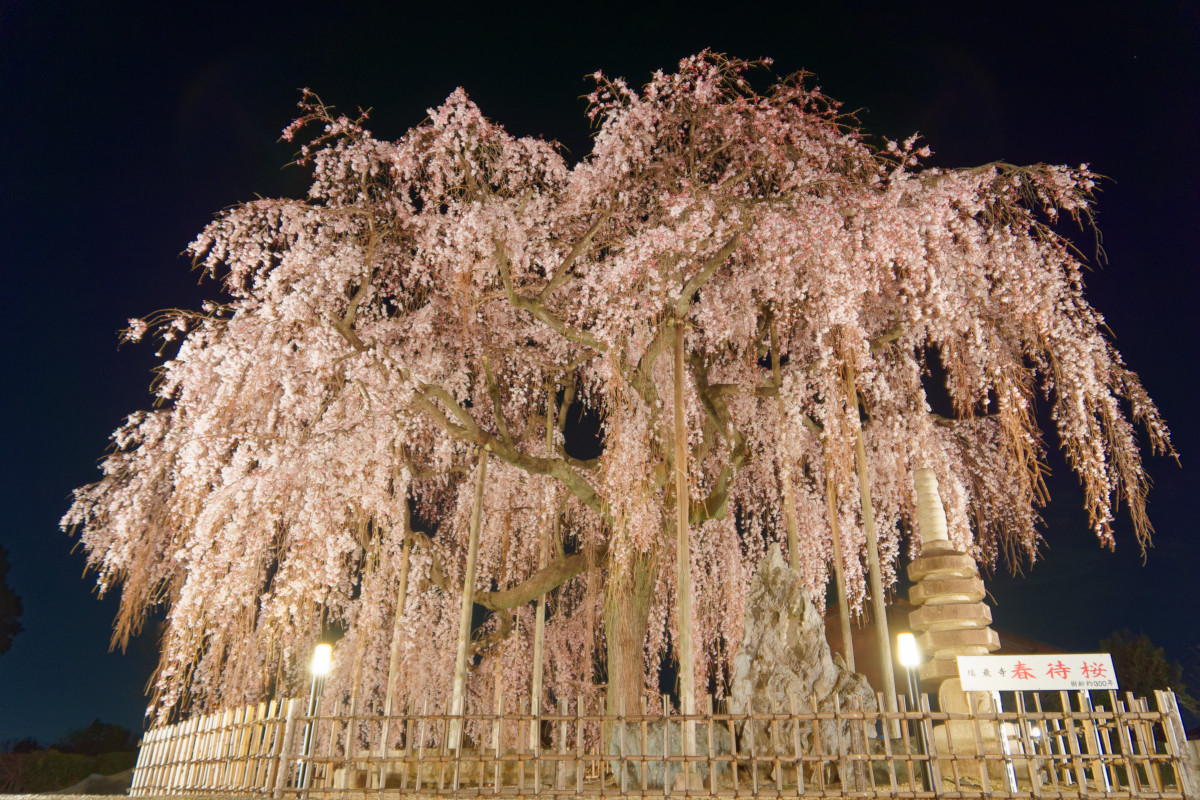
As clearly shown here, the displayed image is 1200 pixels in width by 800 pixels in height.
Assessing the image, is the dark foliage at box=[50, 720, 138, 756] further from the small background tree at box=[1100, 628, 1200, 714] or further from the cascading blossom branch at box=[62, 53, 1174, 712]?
the small background tree at box=[1100, 628, 1200, 714]

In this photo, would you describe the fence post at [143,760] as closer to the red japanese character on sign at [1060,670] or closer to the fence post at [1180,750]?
the red japanese character on sign at [1060,670]

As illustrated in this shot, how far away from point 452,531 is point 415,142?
25.8 ft

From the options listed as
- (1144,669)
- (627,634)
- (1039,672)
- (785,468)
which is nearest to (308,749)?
(627,634)

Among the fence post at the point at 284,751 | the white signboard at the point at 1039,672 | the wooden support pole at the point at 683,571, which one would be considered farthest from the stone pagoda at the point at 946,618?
the fence post at the point at 284,751

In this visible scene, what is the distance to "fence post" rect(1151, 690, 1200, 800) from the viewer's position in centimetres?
549

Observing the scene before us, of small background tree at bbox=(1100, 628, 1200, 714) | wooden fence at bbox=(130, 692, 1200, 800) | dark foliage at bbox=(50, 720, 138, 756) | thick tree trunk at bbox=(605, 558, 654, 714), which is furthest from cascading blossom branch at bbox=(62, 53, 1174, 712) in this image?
dark foliage at bbox=(50, 720, 138, 756)

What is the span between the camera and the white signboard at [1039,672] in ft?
19.0

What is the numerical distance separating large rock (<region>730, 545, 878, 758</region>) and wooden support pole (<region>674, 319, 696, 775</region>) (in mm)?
681

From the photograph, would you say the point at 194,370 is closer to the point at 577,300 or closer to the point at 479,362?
the point at 479,362

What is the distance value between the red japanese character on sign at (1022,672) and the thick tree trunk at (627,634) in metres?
4.70

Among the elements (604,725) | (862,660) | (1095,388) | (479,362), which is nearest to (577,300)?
(479,362)

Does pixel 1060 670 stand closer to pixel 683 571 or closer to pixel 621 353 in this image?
pixel 683 571

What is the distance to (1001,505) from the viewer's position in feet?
42.9

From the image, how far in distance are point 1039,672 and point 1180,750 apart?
1036 millimetres
